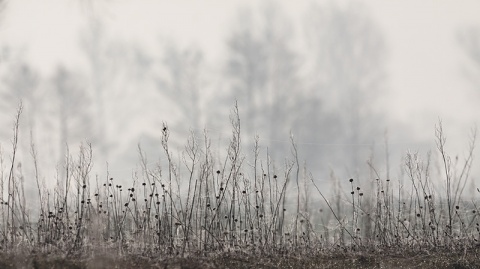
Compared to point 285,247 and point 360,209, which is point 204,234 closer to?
point 285,247

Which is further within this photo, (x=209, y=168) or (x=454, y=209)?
(x=454, y=209)

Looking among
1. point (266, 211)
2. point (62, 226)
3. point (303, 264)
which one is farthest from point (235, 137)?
point (62, 226)

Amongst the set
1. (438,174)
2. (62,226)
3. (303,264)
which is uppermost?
(438,174)

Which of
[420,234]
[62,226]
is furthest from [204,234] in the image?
[420,234]

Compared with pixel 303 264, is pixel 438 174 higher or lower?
higher

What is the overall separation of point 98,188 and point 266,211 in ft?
6.89

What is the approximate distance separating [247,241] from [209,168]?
1.02 m

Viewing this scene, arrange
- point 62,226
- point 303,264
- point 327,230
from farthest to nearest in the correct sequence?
point 327,230 → point 62,226 → point 303,264

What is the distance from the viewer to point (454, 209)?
843 cm

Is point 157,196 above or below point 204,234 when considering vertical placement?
above

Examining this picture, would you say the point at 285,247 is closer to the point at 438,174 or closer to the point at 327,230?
the point at 327,230

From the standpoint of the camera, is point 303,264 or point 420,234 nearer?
→ point 303,264

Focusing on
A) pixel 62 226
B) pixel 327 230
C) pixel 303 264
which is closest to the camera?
pixel 303 264

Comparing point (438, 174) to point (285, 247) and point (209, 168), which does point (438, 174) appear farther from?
point (209, 168)
